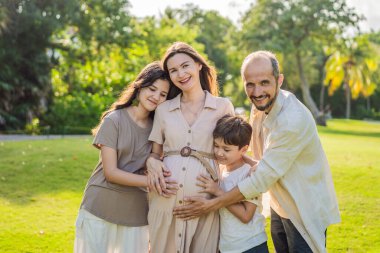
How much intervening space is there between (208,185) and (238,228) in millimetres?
376

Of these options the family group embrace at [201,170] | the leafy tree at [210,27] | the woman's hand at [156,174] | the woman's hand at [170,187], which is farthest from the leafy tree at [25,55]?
the leafy tree at [210,27]

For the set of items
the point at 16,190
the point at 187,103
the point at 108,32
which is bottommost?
the point at 16,190

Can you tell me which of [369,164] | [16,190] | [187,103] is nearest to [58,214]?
[16,190]

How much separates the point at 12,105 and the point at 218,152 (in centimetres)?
1977

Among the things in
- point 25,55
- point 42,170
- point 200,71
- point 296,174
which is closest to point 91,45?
point 25,55

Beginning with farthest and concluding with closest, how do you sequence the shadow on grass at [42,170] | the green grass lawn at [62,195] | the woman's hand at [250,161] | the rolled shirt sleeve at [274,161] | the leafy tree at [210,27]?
1. the leafy tree at [210,27]
2. the shadow on grass at [42,170]
3. the green grass lawn at [62,195]
4. the woman's hand at [250,161]
5. the rolled shirt sleeve at [274,161]

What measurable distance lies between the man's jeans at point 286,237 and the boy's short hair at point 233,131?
666mm

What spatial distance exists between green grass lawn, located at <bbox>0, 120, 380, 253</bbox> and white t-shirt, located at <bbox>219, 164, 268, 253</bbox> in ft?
9.63

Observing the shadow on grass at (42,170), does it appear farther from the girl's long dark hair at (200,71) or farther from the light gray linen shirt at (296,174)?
the light gray linen shirt at (296,174)

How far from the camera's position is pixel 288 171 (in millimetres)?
3598

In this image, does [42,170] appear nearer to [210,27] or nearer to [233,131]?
[233,131]

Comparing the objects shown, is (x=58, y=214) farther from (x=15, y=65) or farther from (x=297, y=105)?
(x=15, y=65)

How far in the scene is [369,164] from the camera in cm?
1136

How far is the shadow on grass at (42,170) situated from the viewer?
30.2ft
